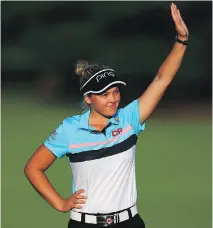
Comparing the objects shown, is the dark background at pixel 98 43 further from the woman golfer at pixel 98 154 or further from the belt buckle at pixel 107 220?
the belt buckle at pixel 107 220

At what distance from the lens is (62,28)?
1488cm

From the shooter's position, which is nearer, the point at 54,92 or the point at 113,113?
the point at 113,113

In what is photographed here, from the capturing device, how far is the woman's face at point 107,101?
157 inches

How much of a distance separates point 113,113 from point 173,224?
2944 mm

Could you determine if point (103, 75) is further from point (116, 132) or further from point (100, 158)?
point (100, 158)

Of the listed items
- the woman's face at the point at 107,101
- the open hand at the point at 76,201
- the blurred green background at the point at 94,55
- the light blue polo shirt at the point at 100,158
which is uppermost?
the blurred green background at the point at 94,55

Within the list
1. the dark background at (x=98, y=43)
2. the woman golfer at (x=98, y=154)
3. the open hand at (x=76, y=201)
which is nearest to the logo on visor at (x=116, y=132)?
the woman golfer at (x=98, y=154)

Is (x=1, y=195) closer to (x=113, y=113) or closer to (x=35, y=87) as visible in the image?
(x=113, y=113)

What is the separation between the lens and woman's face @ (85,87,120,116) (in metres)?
3.99

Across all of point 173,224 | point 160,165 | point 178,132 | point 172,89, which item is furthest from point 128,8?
point 173,224

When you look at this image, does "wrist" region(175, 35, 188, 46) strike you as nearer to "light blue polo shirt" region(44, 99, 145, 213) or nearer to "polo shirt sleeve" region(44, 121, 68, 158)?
"light blue polo shirt" region(44, 99, 145, 213)

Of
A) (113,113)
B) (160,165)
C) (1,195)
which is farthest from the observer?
(160,165)

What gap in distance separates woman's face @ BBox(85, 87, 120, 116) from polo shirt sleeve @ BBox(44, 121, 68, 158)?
0.72ft

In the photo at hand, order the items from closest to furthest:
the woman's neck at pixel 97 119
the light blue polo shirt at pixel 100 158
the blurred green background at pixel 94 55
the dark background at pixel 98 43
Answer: the light blue polo shirt at pixel 100 158 < the woman's neck at pixel 97 119 < the blurred green background at pixel 94 55 < the dark background at pixel 98 43
